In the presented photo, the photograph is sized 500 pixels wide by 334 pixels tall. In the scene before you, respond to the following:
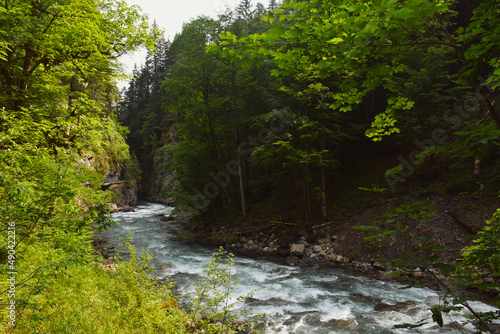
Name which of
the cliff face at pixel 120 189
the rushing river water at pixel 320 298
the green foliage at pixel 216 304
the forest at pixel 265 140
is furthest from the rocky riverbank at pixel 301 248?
the cliff face at pixel 120 189

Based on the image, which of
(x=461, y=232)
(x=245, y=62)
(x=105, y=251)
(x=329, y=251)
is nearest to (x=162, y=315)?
(x=245, y=62)

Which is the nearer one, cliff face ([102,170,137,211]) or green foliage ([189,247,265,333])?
green foliage ([189,247,265,333])

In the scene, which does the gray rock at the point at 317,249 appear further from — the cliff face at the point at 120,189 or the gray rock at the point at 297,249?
the cliff face at the point at 120,189

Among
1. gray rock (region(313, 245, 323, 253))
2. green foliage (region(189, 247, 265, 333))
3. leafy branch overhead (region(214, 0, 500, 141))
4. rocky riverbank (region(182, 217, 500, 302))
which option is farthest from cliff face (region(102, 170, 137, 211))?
leafy branch overhead (region(214, 0, 500, 141))

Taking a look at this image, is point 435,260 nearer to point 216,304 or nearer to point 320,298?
point 216,304

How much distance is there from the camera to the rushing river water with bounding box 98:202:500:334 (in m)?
6.63

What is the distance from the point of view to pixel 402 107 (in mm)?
2906

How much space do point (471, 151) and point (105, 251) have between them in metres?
15.2

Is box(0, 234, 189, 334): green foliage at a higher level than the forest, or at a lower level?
lower

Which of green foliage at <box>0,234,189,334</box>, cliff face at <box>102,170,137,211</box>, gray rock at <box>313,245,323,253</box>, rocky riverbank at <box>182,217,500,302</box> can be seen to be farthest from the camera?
cliff face at <box>102,170,137,211</box>

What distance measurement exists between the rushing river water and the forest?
134 centimetres

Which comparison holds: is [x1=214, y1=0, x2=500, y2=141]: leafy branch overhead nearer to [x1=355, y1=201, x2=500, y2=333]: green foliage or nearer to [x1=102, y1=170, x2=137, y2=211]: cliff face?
[x1=355, y1=201, x2=500, y2=333]: green foliage

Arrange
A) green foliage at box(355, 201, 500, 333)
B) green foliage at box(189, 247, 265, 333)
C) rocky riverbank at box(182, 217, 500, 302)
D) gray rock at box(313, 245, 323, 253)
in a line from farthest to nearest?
gray rock at box(313, 245, 323, 253), rocky riverbank at box(182, 217, 500, 302), green foliage at box(189, 247, 265, 333), green foliage at box(355, 201, 500, 333)

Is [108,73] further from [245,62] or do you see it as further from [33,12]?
[245,62]
